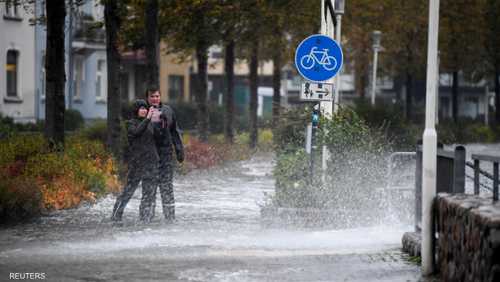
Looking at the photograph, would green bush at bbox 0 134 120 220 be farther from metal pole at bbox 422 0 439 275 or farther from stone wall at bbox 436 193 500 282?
stone wall at bbox 436 193 500 282

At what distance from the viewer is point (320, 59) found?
17.6m

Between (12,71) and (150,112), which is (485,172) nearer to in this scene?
(150,112)

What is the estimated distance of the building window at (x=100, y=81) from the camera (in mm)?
61844

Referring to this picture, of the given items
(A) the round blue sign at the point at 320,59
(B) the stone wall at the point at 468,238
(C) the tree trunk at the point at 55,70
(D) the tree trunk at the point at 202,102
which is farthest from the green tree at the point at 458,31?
(B) the stone wall at the point at 468,238

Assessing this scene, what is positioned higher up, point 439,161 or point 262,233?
point 439,161

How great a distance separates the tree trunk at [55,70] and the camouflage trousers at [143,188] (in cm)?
555

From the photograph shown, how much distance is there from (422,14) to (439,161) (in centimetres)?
3541

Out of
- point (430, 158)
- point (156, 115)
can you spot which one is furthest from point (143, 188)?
point (430, 158)

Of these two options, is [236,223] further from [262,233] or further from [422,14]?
[422,14]

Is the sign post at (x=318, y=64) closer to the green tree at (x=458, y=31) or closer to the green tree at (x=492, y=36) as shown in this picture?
the green tree at (x=458, y=31)

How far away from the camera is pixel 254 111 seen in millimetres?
42875

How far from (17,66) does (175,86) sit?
1356 inches

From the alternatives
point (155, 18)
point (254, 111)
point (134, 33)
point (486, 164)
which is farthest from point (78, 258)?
point (254, 111)

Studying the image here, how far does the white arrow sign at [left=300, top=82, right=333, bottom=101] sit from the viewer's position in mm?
17578
